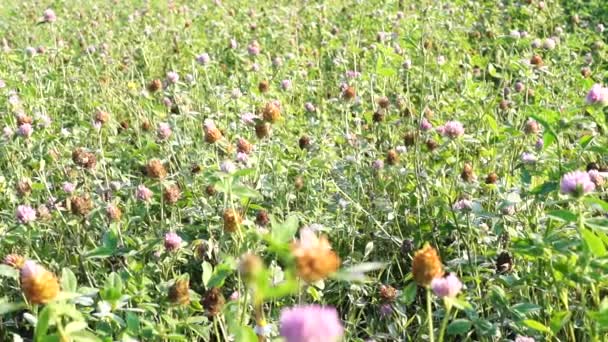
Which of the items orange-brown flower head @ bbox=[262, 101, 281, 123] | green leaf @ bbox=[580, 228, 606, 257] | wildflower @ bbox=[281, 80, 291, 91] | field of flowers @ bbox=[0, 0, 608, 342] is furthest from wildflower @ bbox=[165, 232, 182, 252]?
wildflower @ bbox=[281, 80, 291, 91]

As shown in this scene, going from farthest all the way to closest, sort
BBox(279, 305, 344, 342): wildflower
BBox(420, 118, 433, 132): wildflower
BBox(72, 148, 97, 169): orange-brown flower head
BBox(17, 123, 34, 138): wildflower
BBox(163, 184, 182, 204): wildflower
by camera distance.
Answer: BBox(420, 118, 433, 132): wildflower < BBox(17, 123, 34, 138): wildflower < BBox(72, 148, 97, 169): orange-brown flower head < BBox(163, 184, 182, 204): wildflower < BBox(279, 305, 344, 342): wildflower

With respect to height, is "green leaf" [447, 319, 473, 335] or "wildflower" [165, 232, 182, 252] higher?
"green leaf" [447, 319, 473, 335]

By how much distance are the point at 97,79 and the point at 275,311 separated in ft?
8.28

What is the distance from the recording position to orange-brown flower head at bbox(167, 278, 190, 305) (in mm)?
1441

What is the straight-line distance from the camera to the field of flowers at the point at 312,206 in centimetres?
133

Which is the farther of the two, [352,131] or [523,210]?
[352,131]

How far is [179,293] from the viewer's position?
144cm

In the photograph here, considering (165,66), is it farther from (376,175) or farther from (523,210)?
(523,210)

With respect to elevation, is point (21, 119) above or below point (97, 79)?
above

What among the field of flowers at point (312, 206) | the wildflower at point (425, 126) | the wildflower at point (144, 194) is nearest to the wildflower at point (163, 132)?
the field of flowers at point (312, 206)

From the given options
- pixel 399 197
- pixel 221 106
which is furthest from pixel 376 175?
pixel 221 106

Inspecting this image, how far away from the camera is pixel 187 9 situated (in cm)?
600

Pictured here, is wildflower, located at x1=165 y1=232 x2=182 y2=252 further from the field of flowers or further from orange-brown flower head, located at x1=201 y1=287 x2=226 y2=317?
orange-brown flower head, located at x1=201 y1=287 x2=226 y2=317

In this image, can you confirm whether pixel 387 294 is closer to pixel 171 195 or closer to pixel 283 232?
pixel 171 195
